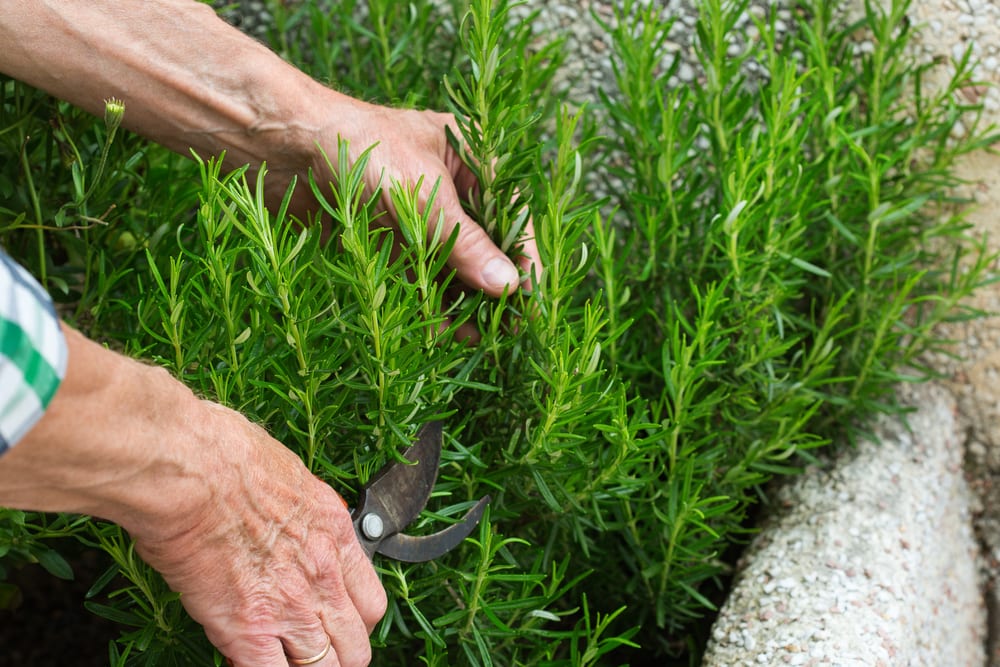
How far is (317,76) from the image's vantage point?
2031mm

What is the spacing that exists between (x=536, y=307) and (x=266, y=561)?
0.48 m

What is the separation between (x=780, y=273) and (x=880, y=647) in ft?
1.96

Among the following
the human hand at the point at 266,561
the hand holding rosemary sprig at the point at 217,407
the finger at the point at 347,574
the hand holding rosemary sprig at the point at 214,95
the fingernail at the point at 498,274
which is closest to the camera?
the hand holding rosemary sprig at the point at 217,407

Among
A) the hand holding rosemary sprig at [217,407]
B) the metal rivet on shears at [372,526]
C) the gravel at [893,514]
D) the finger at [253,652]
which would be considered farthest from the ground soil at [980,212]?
the finger at [253,652]

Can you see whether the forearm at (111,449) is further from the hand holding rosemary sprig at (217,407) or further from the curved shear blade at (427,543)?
the curved shear blade at (427,543)

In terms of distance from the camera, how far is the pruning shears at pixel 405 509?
1226 millimetres

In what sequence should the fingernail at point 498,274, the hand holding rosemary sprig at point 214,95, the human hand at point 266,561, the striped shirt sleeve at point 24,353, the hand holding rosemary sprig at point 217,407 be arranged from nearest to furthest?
the striped shirt sleeve at point 24,353 → the hand holding rosemary sprig at point 217,407 → the human hand at point 266,561 → the fingernail at point 498,274 → the hand holding rosemary sprig at point 214,95

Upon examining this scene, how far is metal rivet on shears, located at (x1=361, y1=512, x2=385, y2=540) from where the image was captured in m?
1.22

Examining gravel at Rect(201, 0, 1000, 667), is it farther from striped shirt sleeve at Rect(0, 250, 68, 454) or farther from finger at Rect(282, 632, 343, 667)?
striped shirt sleeve at Rect(0, 250, 68, 454)

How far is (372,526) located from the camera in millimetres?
1217

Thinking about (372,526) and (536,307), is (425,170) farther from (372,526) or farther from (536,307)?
(372,526)

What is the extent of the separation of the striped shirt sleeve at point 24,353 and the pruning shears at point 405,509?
479mm

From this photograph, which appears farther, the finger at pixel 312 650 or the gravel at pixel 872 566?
the gravel at pixel 872 566

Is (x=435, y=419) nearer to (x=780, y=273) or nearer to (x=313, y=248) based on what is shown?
(x=313, y=248)
